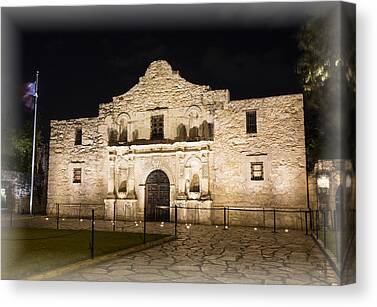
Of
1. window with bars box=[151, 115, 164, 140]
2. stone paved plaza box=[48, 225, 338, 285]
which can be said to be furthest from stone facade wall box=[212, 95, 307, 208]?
stone paved plaza box=[48, 225, 338, 285]

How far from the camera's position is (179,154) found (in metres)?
10.8

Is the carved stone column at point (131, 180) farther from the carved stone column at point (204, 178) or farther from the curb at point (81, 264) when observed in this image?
the curb at point (81, 264)

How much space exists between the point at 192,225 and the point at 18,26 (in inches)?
232

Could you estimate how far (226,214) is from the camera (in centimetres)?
930

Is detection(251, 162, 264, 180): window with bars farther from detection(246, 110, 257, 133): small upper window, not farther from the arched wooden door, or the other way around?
the arched wooden door

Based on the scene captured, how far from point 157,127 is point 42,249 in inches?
202

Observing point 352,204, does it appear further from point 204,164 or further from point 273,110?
point 204,164

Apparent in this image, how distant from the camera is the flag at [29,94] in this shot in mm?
6370

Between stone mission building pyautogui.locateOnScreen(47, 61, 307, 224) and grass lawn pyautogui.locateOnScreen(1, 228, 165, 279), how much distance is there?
72.5 inches

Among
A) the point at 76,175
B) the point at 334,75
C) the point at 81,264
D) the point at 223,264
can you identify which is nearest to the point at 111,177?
the point at 76,175

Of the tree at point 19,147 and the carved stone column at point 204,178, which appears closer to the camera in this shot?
the tree at point 19,147

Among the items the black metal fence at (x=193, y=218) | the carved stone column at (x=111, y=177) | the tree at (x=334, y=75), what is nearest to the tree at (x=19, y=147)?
the black metal fence at (x=193, y=218)

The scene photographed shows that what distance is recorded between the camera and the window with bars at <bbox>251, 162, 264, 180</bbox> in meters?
9.14

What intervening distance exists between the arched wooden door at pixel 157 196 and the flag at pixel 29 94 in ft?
15.5
